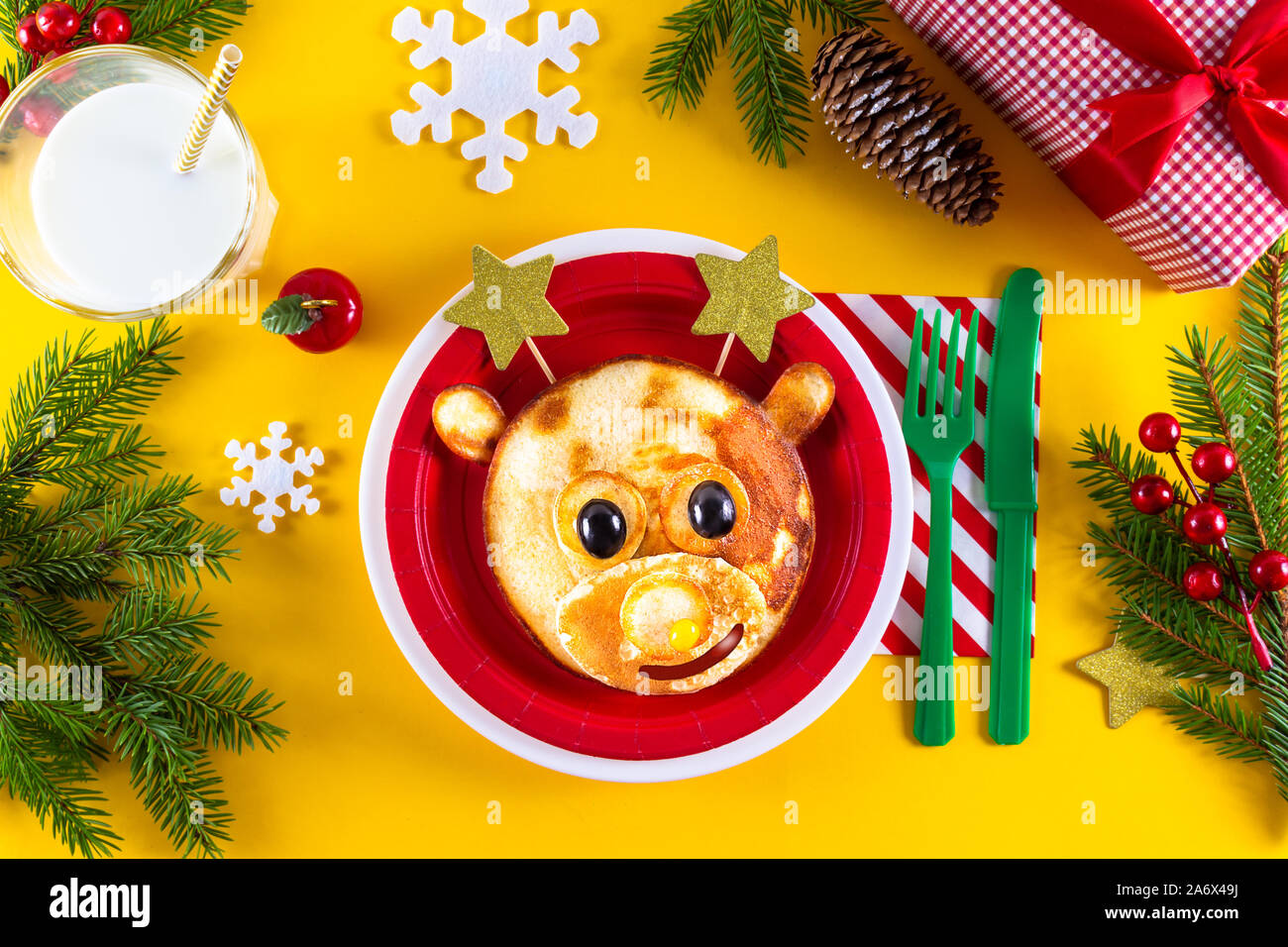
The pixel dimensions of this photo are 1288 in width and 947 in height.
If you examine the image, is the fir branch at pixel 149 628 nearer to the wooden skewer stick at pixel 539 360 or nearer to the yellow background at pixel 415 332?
the yellow background at pixel 415 332

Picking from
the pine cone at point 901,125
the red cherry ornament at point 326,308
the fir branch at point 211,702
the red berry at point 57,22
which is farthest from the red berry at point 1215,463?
the red berry at point 57,22

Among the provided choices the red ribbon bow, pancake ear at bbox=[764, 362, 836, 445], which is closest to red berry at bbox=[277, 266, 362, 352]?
pancake ear at bbox=[764, 362, 836, 445]

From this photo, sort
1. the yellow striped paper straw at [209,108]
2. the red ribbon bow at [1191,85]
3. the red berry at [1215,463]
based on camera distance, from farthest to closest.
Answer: the red berry at [1215,463]
the red ribbon bow at [1191,85]
the yellow striped paper straw at [209,108]

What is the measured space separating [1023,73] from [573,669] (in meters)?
0.93

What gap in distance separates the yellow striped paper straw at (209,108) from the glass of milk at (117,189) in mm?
39

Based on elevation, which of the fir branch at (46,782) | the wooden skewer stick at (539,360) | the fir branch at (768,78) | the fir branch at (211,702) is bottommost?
the fir branch at (46,782)

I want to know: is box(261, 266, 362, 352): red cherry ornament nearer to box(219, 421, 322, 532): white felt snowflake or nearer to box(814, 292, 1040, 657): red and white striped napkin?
box(219, 421, 322, 532): white felt snowflake

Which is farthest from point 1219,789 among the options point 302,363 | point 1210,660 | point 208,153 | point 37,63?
point 37,63

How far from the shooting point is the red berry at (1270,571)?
108cm

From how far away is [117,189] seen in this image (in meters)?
0.98

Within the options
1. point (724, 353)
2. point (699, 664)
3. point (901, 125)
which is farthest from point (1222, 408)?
point (699, 664)

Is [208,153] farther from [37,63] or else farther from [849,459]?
[849,459]

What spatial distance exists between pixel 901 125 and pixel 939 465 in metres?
0.45

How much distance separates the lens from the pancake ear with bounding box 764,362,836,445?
3.51 ft
